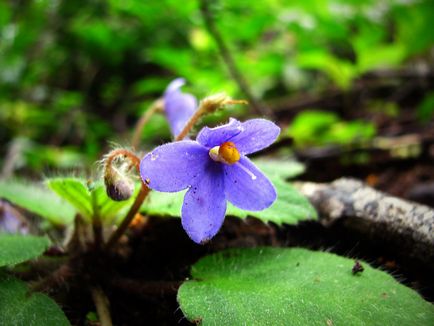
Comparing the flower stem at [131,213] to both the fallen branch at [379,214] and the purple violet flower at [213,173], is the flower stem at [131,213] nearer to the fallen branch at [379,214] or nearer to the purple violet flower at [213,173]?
the purple violet flower at [213,173]

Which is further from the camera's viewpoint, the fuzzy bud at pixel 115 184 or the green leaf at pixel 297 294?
the fuzzy bud at pixel 115 184

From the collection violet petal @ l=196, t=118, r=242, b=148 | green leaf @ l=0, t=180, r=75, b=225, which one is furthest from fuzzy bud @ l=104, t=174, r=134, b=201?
green leaf @ l=0, t=180, r=75, b=225

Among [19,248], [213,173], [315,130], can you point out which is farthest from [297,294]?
[315,130]

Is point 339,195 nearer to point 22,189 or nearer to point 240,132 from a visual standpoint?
point 240,132

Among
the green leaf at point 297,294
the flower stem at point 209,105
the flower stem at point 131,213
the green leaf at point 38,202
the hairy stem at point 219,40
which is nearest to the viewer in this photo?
the green leaf at point 297,294

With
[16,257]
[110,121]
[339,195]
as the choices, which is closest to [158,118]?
[110,121]

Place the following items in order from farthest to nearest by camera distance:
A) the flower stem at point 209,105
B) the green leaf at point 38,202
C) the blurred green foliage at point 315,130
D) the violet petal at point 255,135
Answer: the blurred green foliage at point 315,130 → the green leaf at point 38,202 → the flower stem at point 209,105 → the violet petal at point 255,135

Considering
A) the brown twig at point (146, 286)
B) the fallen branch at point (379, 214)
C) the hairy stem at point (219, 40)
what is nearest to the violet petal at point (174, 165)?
the brown twig at point (146, 286)
